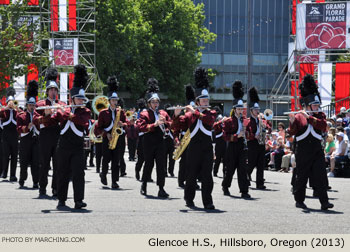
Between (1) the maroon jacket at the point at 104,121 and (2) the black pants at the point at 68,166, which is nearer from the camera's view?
(2) the black pants at the point at 68,166

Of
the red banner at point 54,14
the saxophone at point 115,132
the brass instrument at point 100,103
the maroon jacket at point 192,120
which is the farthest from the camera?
the red banner at point 54,14

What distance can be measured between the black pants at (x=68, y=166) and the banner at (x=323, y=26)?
16.7 m

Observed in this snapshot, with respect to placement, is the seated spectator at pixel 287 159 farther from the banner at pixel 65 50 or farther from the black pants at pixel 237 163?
the banner at pixel 65 50

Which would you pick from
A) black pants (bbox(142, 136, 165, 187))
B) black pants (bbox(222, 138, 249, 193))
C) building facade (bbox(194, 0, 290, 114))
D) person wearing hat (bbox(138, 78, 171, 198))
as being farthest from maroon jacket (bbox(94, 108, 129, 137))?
building facade (bbox(194, 0, 290, 114))

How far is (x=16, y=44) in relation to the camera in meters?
28.8

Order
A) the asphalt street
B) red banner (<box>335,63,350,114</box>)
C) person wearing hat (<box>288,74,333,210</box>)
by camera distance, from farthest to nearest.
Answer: red banner (<box>335,63,350,114</box>)
person wearing hat (<box>288,74,333,210</box>)
the asphalt street

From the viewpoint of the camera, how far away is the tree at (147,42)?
45.7 meters

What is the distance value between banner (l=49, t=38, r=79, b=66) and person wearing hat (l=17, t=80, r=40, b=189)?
2074cm

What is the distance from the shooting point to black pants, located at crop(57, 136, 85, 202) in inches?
458

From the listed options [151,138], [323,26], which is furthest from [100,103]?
[323,26]

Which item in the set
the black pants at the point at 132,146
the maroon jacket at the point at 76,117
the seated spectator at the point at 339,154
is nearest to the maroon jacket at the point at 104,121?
the maroon jacket at the point at 76,117

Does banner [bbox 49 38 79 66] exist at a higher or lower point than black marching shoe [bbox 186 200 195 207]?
higher

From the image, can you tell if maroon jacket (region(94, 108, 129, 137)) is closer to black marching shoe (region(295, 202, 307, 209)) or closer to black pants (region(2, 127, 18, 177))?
black pants (region(2, 127, 18, 177))

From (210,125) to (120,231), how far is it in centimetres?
361
